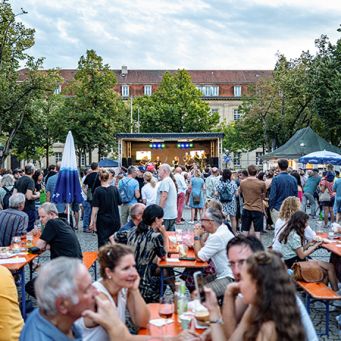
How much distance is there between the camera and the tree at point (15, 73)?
2230 cm

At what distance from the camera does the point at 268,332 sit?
246 cm

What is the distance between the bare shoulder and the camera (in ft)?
8.05

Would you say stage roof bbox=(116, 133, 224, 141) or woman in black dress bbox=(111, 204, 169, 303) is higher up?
stage roof bbox=(116, 133, 224, 141)

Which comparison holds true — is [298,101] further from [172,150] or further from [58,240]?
[58,240]

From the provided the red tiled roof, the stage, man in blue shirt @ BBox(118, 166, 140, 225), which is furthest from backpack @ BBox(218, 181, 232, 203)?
the red tiled roof

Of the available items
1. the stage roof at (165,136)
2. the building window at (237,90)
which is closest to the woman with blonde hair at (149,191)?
the stage roof at (165,136)

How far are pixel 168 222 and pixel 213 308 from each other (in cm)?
599

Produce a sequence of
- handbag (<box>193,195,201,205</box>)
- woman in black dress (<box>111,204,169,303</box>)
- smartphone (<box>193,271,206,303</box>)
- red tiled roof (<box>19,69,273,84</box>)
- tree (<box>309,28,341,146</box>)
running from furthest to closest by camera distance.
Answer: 1. red tiled roof (<box>19,69,273,84</box>)
2. tree (<box>309,28,341,146</box>)
3. handbag (<box>193,195,201,205</box>)
4. woman in black dress (<box>111,204,169,303</box>)
5. smartphone (<box>193,271,206,303</box>)

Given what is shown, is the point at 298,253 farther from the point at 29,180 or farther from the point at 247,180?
the point at 29,180

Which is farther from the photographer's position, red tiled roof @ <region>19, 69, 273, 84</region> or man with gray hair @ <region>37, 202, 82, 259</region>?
A: red tiled roof @ <region>19, 69, 273, 84</region>

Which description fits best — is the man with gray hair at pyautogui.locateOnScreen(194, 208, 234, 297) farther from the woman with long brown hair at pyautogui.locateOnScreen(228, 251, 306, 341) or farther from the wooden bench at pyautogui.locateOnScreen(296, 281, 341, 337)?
the woman with long brown hair at pyautogui.locateOnScreen(228, 251, 306, 341)

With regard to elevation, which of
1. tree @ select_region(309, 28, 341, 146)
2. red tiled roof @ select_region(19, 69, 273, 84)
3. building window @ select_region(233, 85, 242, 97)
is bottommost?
tree @ select_region(309, 28, 341, 146)

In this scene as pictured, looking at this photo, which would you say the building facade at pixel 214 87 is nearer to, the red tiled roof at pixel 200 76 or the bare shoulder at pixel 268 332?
the red tiled roof at pixel 200 76

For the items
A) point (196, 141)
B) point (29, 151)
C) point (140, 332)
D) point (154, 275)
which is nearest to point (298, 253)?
point (154, 275)
